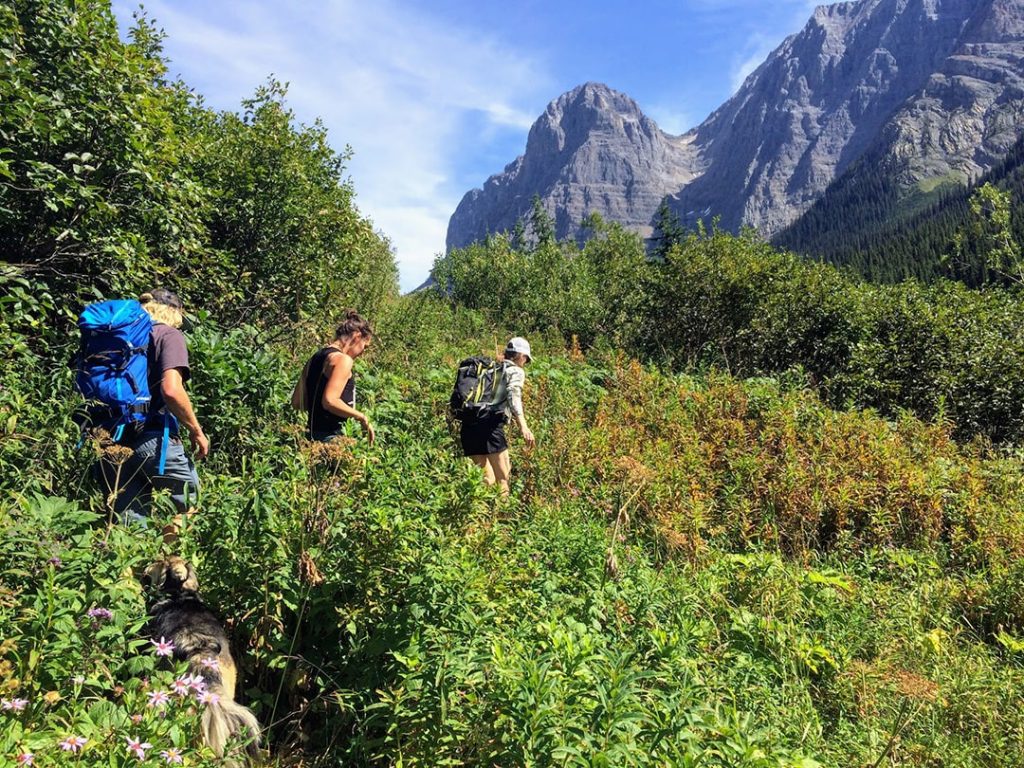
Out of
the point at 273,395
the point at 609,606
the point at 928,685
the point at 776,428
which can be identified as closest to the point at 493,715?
the point at 609,606

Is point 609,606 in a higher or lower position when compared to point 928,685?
higher

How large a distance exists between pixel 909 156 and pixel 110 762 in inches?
9121

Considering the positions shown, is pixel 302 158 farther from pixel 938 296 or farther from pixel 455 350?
pixel 938 296

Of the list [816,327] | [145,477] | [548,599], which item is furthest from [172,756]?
[816,327]

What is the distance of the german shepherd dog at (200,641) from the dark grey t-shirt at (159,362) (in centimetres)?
119

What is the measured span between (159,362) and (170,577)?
1.52 m

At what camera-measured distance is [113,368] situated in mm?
3523

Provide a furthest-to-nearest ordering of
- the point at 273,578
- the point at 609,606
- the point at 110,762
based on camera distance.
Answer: the point at 609,606
the point at 273,578
the point at 110,762

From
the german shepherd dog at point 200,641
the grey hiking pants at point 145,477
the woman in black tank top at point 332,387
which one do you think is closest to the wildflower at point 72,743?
the german shepherd dog at point 200,641

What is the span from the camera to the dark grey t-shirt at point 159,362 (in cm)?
363

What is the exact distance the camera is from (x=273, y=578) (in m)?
2.75

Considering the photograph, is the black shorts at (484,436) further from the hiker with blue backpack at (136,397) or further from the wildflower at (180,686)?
the wildflower at (180,686)

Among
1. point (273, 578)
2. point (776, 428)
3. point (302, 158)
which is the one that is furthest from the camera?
point (302, 158)

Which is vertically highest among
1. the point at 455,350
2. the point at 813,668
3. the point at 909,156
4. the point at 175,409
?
the point at 909,156
